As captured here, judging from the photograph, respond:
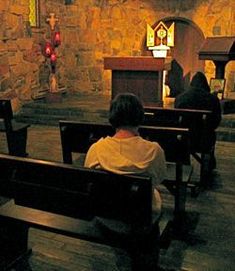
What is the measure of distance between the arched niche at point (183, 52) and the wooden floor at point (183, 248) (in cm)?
533

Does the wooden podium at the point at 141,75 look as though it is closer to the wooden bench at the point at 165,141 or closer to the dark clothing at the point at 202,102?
the dark clothing at the point at 202,102

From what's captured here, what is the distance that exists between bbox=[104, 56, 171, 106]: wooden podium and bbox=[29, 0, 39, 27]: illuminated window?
221cm

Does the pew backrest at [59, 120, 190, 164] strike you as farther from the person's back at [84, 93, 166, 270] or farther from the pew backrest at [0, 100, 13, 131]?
the pew backrest at [0, 100, 13, 131]

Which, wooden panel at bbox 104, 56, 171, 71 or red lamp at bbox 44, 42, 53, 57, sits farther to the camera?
red lamp at bbox 44, 42, 53, 57

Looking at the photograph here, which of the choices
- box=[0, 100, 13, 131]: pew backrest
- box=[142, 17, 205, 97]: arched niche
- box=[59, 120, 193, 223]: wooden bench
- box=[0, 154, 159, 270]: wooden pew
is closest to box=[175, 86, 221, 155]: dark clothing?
box=[59, 120, 193, 223]: wooden bench

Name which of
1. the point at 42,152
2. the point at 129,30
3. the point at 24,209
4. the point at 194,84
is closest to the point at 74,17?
the point at 129,30

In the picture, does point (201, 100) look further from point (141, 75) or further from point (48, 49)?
point (48, 49)

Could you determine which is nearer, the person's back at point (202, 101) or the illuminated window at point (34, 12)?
the person's back at point (202, 101)

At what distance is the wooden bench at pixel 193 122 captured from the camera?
3.46 m

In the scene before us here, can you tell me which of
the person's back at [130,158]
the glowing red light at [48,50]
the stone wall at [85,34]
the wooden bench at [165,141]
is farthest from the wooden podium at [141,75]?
the person's back at [130,158]

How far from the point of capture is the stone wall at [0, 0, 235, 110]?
283 inches

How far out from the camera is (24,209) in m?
2.26

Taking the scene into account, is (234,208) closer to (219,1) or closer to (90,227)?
(90,227)

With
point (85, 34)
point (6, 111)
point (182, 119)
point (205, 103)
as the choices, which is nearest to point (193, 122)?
point (182, 119)
